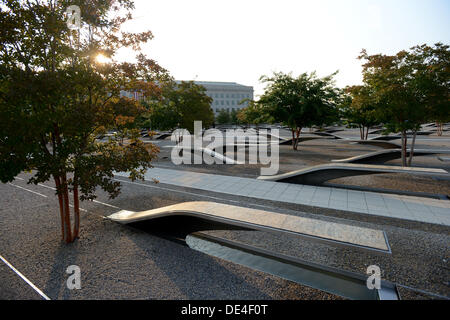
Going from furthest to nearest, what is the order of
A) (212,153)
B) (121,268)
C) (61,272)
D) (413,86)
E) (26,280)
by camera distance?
1. (212,153)
2. (413,86)
3. (121,268)
4. (61,272)
5. (26,280)

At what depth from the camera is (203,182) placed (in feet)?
39.3

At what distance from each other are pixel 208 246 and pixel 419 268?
4.63m

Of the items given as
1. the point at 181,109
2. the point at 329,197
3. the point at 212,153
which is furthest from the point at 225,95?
the point at 329,197

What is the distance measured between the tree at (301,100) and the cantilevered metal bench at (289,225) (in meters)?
15.9

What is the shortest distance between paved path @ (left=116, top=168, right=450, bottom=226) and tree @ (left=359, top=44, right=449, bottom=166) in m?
5.39

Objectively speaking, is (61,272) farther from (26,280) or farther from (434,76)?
(434,76)

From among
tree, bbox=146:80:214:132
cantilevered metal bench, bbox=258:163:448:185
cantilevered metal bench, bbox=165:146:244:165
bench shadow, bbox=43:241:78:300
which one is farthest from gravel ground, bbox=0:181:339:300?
tree, bbox=146:80:214:132

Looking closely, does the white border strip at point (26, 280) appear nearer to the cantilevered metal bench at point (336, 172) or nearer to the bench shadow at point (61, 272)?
the bench shadow at point (61, 272)

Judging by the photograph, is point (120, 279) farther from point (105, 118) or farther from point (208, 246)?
point (105, 118)

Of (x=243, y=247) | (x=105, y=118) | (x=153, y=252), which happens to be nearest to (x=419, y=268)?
(x=243, y=247)

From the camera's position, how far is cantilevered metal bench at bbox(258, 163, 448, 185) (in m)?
9.09

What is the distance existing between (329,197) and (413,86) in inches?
307

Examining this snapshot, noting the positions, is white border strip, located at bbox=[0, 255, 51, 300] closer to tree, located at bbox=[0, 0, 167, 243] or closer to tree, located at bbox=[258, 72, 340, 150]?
tree, located at bbox=[0, 0, 167, 243]

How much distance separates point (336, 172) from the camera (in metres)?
10.3
